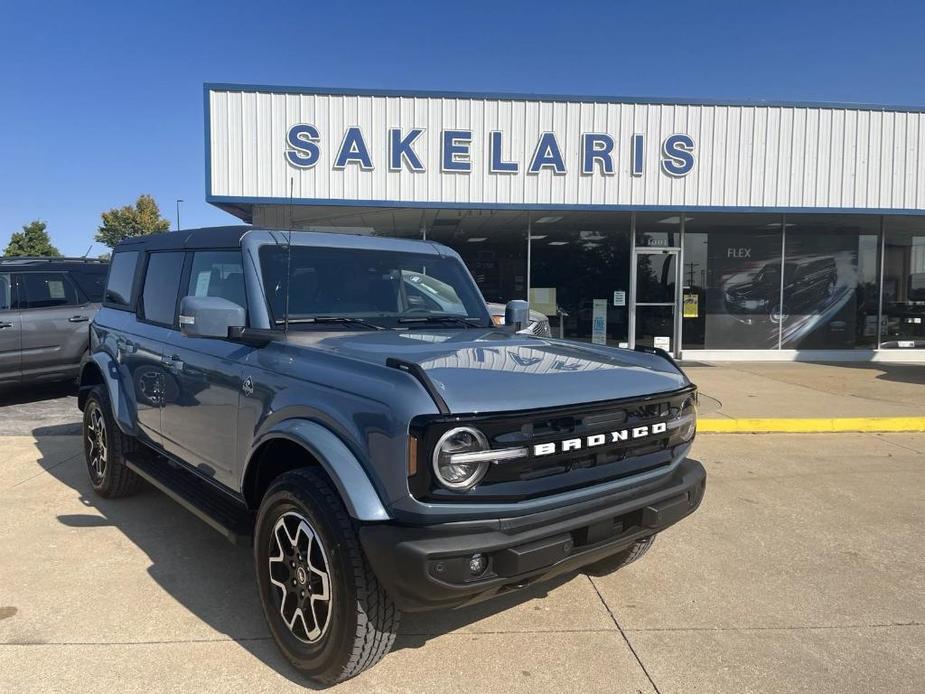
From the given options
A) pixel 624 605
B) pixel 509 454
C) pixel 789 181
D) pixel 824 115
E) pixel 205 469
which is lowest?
pixel 624 605

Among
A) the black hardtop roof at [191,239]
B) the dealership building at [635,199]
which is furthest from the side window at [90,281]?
the black hardtop roof at [191,239]

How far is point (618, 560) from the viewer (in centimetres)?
368

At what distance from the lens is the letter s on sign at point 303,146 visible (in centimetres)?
1205

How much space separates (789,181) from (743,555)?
11.2 meters

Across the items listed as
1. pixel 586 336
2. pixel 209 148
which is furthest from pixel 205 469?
pixel 586 336

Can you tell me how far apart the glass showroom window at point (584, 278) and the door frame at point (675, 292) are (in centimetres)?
12

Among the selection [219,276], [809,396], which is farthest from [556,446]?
[809,396]

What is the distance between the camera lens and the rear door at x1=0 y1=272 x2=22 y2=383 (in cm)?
854

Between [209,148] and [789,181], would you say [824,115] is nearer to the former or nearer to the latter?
[789,181]

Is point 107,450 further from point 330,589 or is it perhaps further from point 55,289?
point 55,289

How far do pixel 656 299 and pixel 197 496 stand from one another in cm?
1221

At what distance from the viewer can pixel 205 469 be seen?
12.0 feet

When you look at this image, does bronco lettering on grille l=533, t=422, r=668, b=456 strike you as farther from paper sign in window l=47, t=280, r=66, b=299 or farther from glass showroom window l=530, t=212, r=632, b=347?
glass showroom window l=530, t=212, r=632, b=347

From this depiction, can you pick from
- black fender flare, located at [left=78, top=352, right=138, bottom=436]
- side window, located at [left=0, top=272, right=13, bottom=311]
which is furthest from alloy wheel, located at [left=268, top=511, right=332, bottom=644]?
side window, located at [left=0, top=272, right=13, bottom=311]
